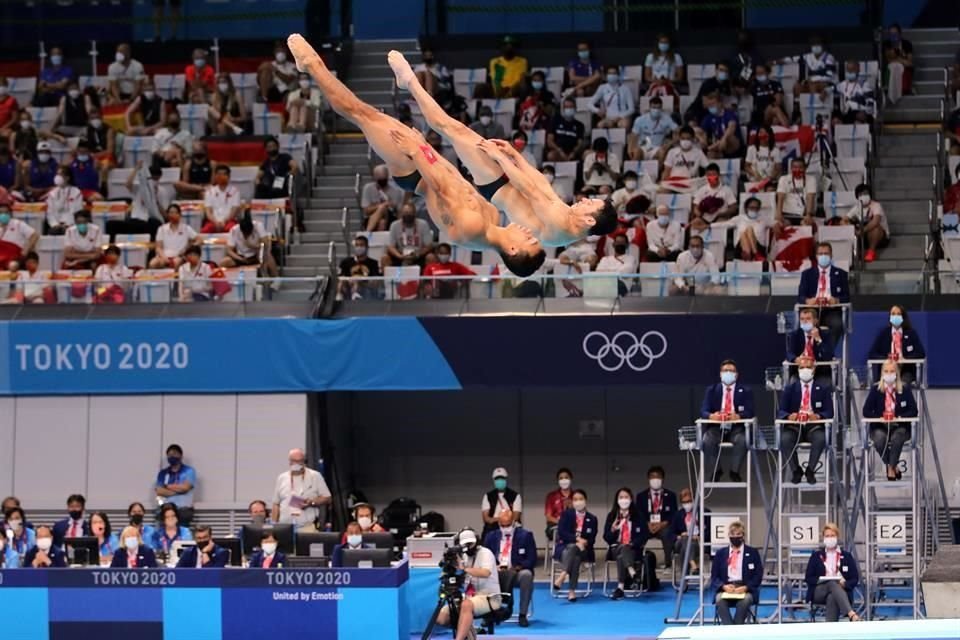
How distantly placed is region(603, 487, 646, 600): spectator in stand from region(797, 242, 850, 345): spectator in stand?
365 cm

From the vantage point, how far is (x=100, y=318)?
23906mm

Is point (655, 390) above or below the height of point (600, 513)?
above

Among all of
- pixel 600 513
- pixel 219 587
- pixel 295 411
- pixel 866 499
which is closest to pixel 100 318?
pixel 295 411

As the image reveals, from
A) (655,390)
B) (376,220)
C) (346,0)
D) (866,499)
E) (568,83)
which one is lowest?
(866,499)

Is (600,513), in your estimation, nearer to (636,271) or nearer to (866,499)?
(636,271)

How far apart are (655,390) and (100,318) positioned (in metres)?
8.11

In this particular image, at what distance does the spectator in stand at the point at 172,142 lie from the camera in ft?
88.5

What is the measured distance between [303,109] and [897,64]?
937 cm

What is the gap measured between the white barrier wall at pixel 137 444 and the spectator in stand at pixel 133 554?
10.8 feet

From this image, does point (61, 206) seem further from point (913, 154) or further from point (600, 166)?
point (913, 154)

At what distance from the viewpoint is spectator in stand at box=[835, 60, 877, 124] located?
26.3 meters

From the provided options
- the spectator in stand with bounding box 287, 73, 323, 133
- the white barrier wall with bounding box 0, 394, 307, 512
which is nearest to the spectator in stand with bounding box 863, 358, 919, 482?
the white barrier wall with bounding box 0, 394, 307, 512

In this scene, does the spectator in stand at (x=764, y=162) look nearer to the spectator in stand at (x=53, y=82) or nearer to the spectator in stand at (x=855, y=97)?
the spectator in stand at (x=855, y=97)

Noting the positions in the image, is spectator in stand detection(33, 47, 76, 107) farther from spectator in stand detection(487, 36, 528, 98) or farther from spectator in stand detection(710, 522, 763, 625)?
spectator in stand detection(710, 522, 763, 625)
